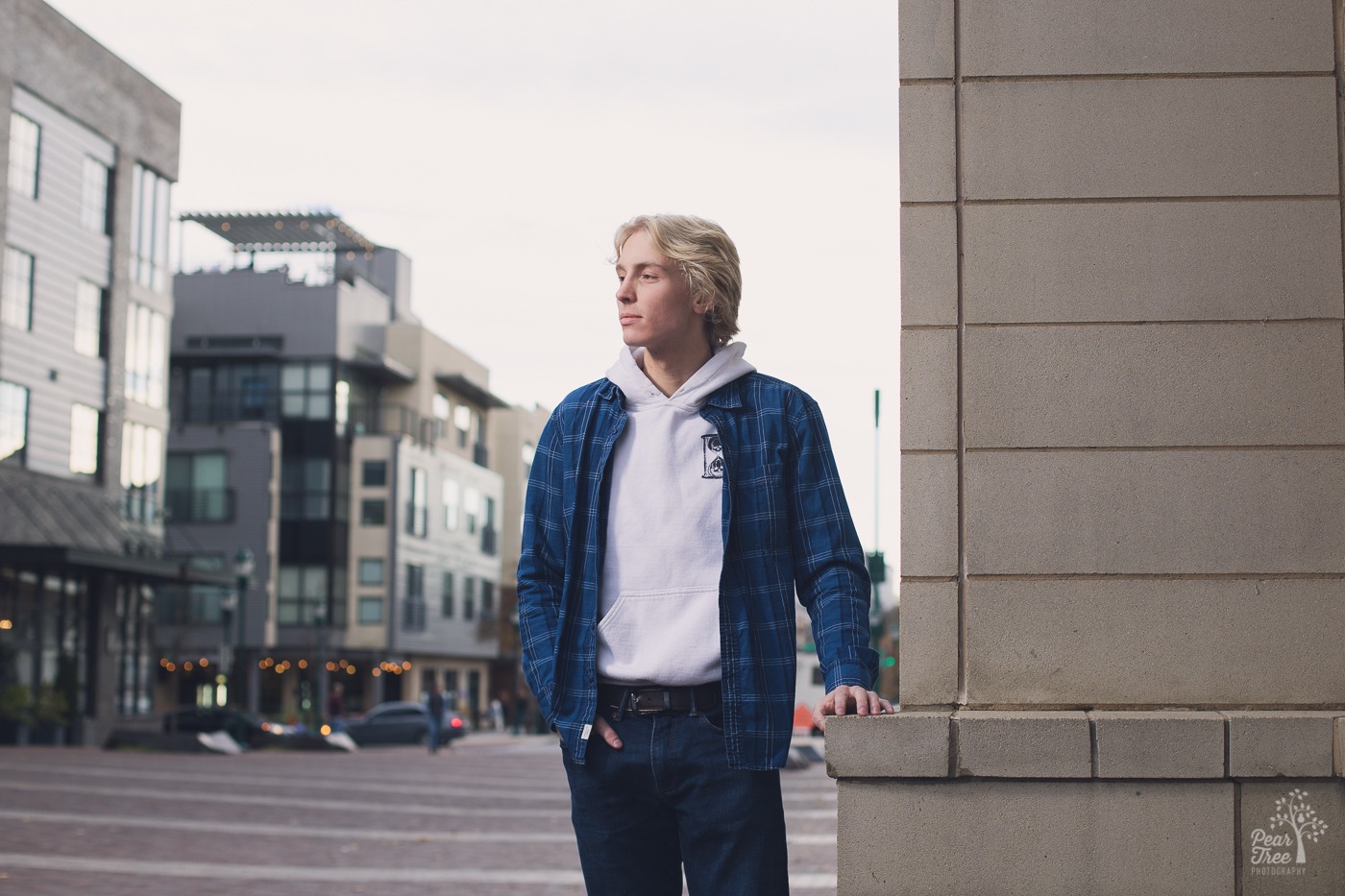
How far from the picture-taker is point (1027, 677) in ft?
15.0

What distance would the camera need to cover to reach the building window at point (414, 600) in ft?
215

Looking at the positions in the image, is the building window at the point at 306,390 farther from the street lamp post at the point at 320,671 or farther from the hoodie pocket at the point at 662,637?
the hoodie pocket at the point at 662,637

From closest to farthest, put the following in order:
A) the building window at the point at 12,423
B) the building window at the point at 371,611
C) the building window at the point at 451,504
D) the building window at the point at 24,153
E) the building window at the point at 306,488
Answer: the building window at the point at 12,423
the building window at the point at 24,153
the building window at the point at 306,488
the building window at the point at 371,611
the building window at the point at 451,504

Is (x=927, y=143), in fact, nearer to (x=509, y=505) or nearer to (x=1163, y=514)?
(x=1163, y=514)

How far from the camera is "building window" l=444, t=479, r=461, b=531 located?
70.8 metres

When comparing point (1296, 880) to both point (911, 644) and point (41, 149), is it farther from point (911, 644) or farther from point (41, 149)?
point (41, 149)

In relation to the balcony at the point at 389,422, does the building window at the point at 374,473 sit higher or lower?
lower

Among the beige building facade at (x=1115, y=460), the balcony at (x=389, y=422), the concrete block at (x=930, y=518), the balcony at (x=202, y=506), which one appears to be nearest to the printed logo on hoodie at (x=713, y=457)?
the beige building facade at (x=1115, y=460)

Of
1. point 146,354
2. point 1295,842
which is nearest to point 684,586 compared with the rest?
point 1295,842

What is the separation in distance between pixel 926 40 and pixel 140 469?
39723 mm

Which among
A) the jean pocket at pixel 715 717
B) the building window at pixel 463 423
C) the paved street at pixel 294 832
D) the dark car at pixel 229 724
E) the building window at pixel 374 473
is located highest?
the building window at pixel 463 423

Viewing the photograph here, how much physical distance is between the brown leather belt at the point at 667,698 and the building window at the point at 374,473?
62.1 meters

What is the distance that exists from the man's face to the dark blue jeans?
87cm

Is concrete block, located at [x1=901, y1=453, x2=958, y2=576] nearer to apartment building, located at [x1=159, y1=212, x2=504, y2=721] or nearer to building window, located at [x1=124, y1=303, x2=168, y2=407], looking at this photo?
building window, located at [x1=124, y1=303, x2=168, y2=407]
